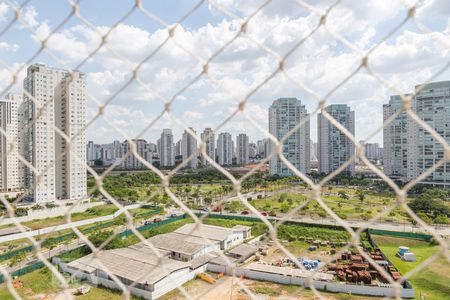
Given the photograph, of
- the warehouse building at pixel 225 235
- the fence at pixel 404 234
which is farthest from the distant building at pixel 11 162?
the fence at pixel 404 234

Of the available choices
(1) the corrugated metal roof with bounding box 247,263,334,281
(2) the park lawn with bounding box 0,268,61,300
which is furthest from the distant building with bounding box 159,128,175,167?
(1) the corrugated metal roof with bounding box 247,263,334,281

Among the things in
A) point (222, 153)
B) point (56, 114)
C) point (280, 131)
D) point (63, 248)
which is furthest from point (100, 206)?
point (222, 153)

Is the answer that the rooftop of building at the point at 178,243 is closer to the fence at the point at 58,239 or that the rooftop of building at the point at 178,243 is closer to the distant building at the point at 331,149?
the fence at the point at 58,239

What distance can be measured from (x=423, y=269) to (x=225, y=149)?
20.9 m

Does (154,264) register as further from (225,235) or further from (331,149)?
(331,149)

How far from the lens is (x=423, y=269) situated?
3428 mm

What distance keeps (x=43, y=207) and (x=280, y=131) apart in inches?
337

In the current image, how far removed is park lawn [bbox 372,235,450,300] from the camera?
173 inches

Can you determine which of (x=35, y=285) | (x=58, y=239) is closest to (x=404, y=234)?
(x=35, y=285)

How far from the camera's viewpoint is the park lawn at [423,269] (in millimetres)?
4402

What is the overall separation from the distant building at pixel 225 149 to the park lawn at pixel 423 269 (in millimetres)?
16984

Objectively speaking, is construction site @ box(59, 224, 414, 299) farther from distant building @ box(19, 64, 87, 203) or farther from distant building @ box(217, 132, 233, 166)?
distant building @ box(217, 132, 233, 166)

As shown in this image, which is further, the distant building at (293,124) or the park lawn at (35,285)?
the distant building at (293,124)

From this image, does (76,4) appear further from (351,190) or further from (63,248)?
(351,190)
